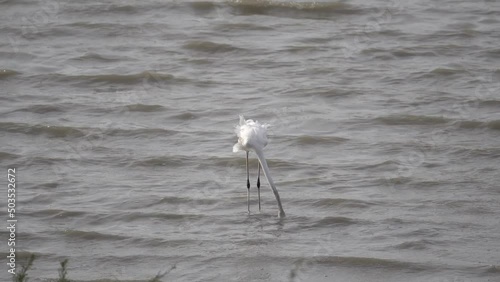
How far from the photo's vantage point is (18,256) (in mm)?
9250

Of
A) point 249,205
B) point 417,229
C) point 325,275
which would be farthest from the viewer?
point 249,205

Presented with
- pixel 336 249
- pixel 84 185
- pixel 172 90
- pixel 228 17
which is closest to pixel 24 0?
pixel 228 17

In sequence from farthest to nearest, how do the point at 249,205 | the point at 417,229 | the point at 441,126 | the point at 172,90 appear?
the point at 172,90 → the point at 441,126 → the point at 249,205 → the point at 417,229

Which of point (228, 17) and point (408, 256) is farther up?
point (228, 17)

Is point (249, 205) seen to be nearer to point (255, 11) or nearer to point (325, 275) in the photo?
point (325, 275)

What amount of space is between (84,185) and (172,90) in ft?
11.2

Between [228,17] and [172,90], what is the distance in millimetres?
3257

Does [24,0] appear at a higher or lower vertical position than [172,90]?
higher

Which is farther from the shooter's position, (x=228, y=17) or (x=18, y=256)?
(x=228, y=17)

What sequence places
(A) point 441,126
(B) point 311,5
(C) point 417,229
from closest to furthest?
(C) point 417,229 → (A) point 441,126 → (B) point 311,5

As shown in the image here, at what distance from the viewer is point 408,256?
9023mm

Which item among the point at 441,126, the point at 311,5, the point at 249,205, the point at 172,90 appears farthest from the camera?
the point at 311,5

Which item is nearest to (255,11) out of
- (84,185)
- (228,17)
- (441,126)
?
(228,17)

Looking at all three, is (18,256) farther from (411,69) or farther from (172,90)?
(411,69)
